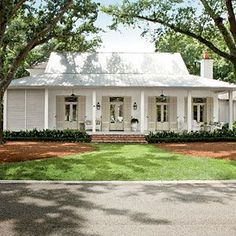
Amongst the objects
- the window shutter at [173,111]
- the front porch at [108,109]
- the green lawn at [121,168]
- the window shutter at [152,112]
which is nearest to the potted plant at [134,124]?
the front porch at [108,109]

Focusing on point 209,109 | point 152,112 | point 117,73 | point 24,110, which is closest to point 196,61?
point 117,73

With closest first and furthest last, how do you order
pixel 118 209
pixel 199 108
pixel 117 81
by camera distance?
pixel 118 209, pixel 117 81, pixel 199 108

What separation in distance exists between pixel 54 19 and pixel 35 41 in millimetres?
1320

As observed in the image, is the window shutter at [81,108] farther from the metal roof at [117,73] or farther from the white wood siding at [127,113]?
the white wood siding at [127,113]

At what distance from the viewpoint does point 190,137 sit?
80.2 ft

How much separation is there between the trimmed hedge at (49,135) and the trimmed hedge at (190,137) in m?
3.90

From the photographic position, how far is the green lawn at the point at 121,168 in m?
11.7

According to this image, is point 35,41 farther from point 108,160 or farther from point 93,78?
point 93,78

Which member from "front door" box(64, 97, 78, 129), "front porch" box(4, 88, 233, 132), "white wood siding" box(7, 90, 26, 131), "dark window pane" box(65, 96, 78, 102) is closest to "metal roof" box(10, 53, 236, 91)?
"front porch" box(4, 88, 233, 132)

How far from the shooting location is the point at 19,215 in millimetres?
7289

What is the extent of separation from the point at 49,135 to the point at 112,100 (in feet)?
18.0

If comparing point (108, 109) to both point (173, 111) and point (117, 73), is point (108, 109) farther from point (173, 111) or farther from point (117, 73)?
point (173, 111)

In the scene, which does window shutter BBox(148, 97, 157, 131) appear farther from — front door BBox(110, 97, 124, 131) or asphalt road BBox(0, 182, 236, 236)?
asphalt road BBox(0, 182, 236, 236)

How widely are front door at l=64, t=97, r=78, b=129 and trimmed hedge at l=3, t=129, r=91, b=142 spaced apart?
264cm
